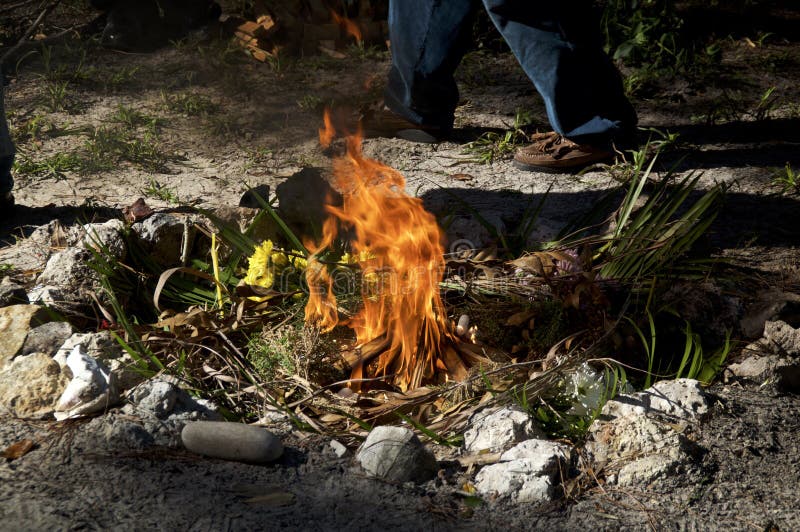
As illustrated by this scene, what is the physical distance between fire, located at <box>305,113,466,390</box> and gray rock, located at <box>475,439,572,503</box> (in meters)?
0.53

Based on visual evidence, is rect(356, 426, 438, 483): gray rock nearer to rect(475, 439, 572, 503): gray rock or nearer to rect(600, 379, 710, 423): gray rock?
A: rect(475, 439, 572, 503): gray rock

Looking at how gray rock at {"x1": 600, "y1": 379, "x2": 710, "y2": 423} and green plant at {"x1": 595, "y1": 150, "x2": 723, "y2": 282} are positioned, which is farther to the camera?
green plant at {"x1": 595, "y1": 150, "x2": 723, "y2": 282}

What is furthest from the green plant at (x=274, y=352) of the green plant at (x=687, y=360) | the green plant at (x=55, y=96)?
the green plant at (x=55, y=96)

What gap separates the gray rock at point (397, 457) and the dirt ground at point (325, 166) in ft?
0.15

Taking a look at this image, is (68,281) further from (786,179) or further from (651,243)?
(786,179)

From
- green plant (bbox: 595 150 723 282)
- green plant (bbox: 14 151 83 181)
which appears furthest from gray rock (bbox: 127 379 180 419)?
green plant (bbox: 14 151 83 181)

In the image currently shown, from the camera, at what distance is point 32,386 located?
2393 mm

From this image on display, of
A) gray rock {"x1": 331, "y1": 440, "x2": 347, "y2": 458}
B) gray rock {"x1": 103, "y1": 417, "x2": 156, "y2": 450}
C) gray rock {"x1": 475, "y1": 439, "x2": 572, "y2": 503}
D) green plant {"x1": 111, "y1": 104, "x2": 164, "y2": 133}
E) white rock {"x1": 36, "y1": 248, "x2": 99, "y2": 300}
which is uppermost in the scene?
green plant {"x1": 111, "y1": 104, "x2": 164, "y2": 133}

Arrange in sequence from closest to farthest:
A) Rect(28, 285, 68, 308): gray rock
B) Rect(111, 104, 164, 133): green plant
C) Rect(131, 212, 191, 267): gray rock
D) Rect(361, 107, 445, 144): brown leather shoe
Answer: Rect(28, 285, 68, 308): gray rock, Rect(131, 212, 191, 267): gray rock, Rect(361, 107, 445, 144): brown leather shoe, Rect(111, 104, 164, 133): green plant

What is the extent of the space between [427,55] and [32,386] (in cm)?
279

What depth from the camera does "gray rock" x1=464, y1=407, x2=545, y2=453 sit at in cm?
225

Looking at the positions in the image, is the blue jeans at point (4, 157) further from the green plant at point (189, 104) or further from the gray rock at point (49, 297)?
the green plant at point (189, 104)

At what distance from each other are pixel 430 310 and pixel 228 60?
3.91 m

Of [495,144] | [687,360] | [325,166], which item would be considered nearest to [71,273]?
[325,166]
